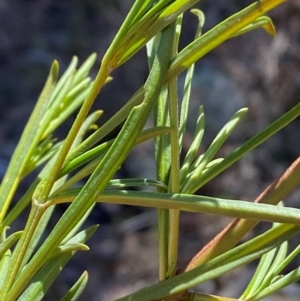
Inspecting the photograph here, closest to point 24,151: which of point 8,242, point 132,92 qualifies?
point 8,242

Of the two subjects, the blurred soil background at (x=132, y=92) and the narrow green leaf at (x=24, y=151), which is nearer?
the narrow green leaf at (x=24, y=151)

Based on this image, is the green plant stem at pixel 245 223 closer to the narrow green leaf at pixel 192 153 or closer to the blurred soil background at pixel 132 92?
the narrow green leaf at pixel 192 153

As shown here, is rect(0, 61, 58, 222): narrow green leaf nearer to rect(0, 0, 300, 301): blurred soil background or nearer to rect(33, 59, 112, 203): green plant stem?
rect(33, 59, 112, 203): green plant stem

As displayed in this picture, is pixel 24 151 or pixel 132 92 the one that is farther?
pixel 132 92

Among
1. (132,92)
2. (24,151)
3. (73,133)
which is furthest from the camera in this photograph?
(132,92)

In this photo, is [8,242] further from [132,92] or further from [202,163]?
[132,92]

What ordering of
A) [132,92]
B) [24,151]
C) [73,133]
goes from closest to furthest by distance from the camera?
[73,133], [24,151], [132,92]

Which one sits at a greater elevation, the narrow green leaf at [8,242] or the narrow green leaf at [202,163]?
the narrow green leaf at [202,163]

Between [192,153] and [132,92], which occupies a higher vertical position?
[132,92]

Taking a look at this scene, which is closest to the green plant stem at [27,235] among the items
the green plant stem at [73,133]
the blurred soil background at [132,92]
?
the green plant stem at [73,133]
